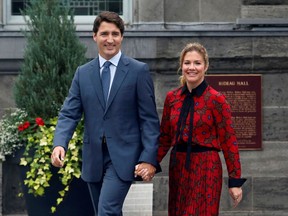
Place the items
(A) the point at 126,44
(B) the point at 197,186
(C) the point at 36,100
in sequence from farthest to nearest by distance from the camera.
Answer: (A) the point at 126,44, (C) the point at 36,100, (B) the point at 197,186

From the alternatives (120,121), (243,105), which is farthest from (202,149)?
(243,105)

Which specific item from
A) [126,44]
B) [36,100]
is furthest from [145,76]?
[126,44]

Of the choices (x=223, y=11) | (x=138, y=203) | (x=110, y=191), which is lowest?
(x=138, y=203)

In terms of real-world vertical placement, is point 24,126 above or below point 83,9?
below

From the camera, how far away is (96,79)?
6637 mm

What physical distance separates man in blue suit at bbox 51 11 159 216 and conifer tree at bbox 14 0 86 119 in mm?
2054

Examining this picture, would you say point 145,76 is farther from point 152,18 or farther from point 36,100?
point 152,18

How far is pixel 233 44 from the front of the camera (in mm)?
10578

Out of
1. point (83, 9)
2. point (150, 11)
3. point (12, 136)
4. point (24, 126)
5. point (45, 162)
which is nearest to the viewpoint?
point (45, 162)

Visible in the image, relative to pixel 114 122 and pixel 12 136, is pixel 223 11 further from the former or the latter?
pixel 114 122

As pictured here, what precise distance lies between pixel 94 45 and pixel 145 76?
13.1 feet

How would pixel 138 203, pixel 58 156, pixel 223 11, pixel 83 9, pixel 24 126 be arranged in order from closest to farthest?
pixel 58 156 → pixel 138 203 → pixel 24 126 → pixel 223 11 → pixel 83 9

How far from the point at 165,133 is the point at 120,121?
0.37 metres

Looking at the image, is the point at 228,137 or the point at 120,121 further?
the point at 120,121
